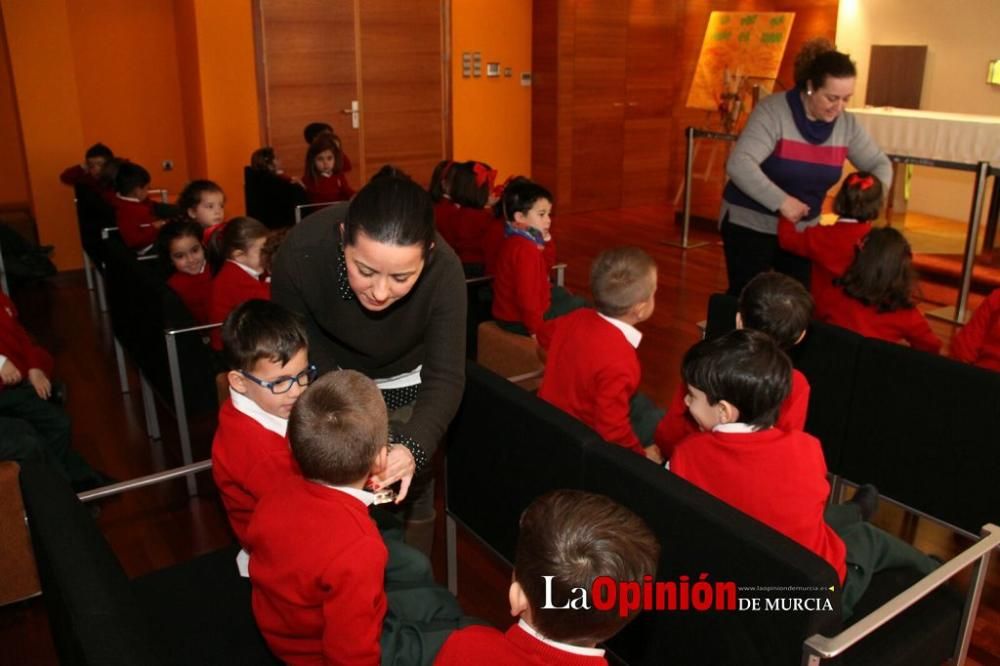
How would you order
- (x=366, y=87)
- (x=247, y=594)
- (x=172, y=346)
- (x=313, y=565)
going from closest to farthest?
(x=313, y=565), (x=247, y=594), (x=172, y=346), (x=366, y=87)

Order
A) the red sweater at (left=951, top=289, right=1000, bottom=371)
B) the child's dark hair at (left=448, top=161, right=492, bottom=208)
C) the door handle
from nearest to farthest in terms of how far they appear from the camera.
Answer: the red sweater at (left=951, top=289, right=1000, bottom=371) → the child's dark hair at (left=448, top=161, right=492, bottom=208) → the door handle

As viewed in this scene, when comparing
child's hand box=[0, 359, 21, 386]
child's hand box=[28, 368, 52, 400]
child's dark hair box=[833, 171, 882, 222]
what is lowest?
child's hand box=[28, 368, 52, 400]

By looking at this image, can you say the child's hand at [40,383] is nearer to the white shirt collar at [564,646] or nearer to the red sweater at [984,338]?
the white shirt collar at [564,646]

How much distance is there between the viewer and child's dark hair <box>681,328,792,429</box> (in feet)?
6.24

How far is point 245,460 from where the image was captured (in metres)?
2.03

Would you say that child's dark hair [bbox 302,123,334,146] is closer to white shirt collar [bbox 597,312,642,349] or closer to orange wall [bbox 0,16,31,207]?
orange wall [bbox 0,16,31,207]

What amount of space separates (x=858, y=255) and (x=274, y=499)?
7.58 ft

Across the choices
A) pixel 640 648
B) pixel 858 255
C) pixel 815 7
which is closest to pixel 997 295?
pixel 858 255

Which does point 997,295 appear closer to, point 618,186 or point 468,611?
point 468,611

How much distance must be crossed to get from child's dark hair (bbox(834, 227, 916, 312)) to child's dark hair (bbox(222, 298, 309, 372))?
204 cm

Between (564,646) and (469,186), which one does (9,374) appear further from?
(469,186)

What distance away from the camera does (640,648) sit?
1.94m

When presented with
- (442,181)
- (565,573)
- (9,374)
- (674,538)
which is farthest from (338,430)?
Result: (442,181)

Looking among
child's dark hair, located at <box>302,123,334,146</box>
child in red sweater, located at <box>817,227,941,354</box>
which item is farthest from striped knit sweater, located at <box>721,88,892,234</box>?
child's dark hair, located at <box>302,123,334,146</box>
